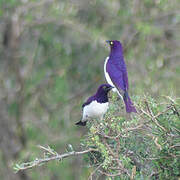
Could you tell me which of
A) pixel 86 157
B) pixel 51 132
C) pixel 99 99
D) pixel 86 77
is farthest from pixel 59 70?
pixel 86 157

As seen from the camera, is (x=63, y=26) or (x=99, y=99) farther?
(x=63, y=26)

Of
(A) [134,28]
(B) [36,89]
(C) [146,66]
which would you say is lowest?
(B) [36,89]

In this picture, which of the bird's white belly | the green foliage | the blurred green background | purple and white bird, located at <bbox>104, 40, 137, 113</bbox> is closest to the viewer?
the green foliage

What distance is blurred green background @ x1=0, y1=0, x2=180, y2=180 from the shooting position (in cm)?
960

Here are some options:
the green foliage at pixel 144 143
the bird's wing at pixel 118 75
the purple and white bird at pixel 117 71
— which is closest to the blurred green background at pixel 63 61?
the purple and white bird at pixel 117 71

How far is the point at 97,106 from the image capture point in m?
5.31

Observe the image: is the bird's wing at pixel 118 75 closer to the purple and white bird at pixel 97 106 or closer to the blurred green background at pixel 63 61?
the purple and white bird at pixel 97 106

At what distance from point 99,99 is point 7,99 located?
588cm

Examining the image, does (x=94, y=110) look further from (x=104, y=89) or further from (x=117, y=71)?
(x=117, y=71)

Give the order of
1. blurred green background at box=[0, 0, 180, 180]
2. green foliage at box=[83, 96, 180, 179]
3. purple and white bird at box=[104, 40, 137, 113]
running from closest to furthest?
green foliage at box=[83, 96, 180, 179] → purple and white bird at box=[104, 40, 137, 113] → blurred green background at box=[0, 0, 180, 180]

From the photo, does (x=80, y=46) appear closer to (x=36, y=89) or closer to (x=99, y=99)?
(x=36, y=89)

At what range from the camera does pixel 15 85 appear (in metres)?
10.7

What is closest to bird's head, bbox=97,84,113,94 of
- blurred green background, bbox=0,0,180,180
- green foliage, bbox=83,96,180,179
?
green foliage, bbox=83,96,180,179

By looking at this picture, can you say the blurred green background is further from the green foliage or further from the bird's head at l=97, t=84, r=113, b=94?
the green foliage
